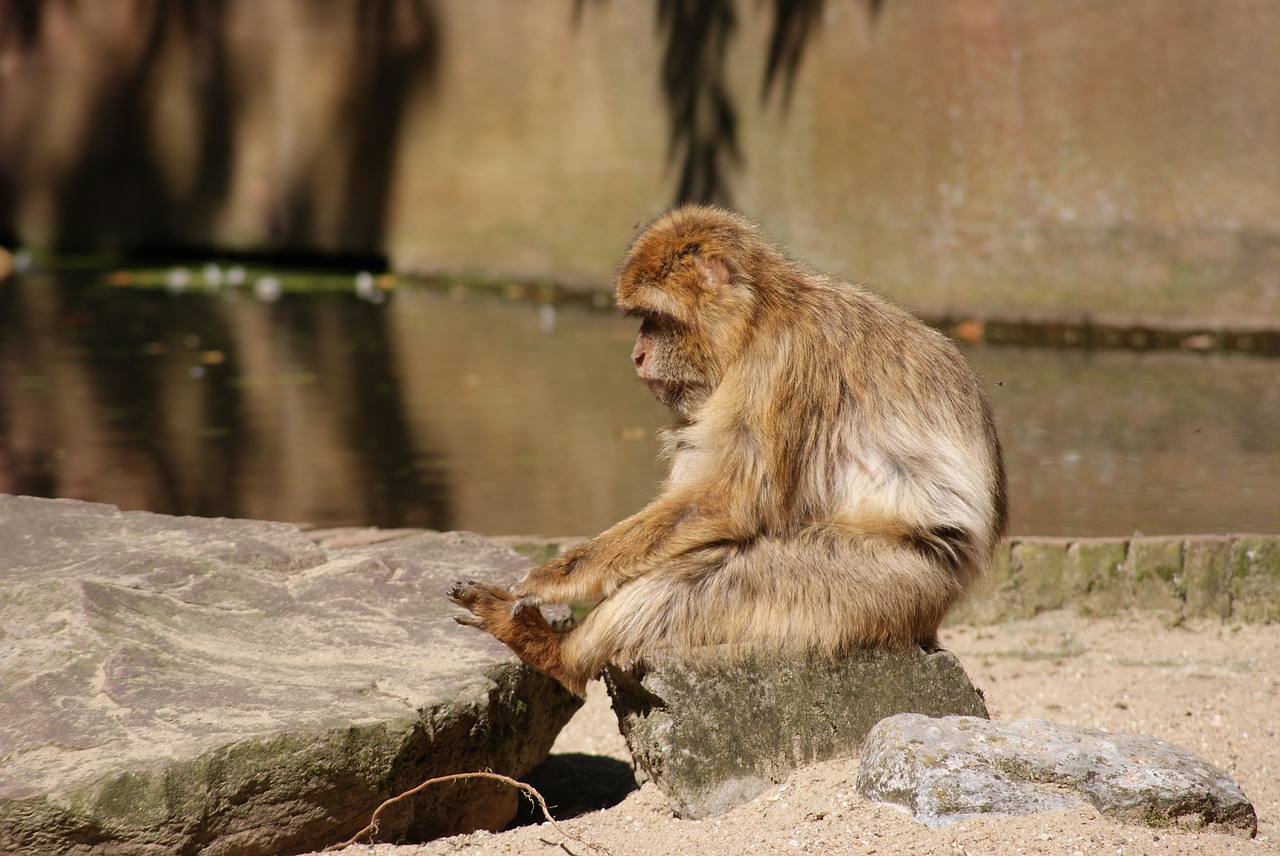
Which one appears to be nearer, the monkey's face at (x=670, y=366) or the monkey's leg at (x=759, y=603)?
the monkey's leg at (x=759, y=603)

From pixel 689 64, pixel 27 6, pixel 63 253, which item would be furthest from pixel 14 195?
pixel 689 64

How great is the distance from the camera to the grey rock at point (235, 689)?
9.70 ft

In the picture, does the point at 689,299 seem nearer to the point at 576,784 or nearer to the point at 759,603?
the point at 759,603

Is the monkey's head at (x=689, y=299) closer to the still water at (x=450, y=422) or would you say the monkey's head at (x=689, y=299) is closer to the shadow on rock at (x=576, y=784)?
the still water at (x=450, y=422)

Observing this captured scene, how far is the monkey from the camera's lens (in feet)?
11.6

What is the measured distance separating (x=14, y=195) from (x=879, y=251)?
877 cm

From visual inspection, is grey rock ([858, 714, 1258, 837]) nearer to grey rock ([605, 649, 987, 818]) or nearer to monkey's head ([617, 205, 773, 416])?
grey rock ([605, 649, 987, 818])

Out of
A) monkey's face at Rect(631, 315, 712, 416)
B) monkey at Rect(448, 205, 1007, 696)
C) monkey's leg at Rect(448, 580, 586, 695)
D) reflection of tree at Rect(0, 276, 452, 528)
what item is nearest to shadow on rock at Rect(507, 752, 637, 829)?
monkey's leg at Rect(448, 580, 586, 695)

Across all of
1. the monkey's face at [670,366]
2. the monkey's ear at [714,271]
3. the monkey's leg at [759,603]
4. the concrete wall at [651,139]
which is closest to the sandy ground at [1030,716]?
the monkey's leg at [759,603]

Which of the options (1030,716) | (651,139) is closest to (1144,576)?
(1030,716)

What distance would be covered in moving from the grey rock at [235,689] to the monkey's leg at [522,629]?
72 millimetres

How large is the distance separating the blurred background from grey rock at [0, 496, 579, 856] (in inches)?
68.7

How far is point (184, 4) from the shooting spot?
13.4m

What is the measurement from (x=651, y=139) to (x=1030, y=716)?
7.77 meters
